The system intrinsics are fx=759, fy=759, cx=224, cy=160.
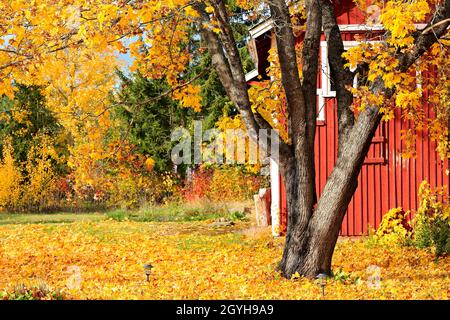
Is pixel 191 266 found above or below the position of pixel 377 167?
below

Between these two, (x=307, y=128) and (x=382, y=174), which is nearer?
(x=307, y=128)

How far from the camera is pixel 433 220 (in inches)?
A: 516

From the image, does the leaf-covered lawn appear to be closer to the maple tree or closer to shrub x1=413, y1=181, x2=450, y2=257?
shrub x1=413, y1=181, x2=450, y2=257

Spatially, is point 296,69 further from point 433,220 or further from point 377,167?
point 377,167

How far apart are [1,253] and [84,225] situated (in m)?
4.70


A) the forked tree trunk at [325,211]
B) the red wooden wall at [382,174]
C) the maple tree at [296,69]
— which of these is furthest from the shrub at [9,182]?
the forked tree trunk at [325,211]

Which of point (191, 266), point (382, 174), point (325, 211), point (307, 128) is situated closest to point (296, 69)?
point (307, 128)

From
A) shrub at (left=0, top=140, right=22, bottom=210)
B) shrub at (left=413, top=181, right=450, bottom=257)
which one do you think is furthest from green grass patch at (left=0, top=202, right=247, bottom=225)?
shrub at (left=413, top=181, right=450, bottom=257)

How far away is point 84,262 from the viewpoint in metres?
12.1

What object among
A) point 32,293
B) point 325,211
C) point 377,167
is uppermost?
point 377,167

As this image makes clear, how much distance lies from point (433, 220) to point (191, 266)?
444cm

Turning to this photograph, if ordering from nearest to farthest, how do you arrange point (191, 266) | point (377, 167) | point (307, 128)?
point (307, 128)
point (191, 266)
point (377, 167)

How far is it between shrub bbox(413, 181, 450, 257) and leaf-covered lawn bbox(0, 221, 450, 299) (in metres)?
0.28
